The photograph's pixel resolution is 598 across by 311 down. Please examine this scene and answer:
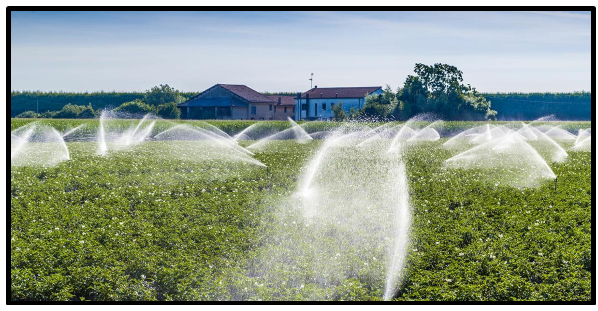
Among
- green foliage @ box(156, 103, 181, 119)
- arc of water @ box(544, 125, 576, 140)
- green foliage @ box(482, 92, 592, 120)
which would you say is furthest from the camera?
arc of water @ box(544, 125, 576, 140)

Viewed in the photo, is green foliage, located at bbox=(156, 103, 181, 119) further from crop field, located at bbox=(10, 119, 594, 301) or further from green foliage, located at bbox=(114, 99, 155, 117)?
crop field, located at bbox=(10, 119, 594, 301)

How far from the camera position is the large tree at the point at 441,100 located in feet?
61.7

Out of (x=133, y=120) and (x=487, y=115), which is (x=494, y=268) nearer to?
(x=487, y=115)

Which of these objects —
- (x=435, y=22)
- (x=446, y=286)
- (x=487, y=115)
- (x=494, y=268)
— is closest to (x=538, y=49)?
(x=435, y=22)

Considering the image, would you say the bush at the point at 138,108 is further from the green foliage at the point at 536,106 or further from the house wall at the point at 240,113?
the green foliage at the point at 536,106

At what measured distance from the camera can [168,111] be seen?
21484 mm

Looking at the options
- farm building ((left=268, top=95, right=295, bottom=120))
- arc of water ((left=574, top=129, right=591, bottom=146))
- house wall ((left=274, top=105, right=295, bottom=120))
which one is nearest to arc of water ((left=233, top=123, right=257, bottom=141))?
farm building ((left=268, top=95, right=295, bottom=120))

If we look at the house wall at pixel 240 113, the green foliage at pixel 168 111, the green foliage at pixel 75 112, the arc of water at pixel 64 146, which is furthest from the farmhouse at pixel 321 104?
the arc of water at pixel 64 146

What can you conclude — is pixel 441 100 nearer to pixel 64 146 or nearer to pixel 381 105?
pixel 381 105

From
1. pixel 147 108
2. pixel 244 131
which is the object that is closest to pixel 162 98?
pixel 147 108

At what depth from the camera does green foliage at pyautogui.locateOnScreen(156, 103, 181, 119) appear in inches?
802

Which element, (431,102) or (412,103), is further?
(412,103)

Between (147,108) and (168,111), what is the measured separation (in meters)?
1.45

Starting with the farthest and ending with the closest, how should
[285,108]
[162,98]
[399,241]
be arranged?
[285,108] → [162,98] → [399,241]
